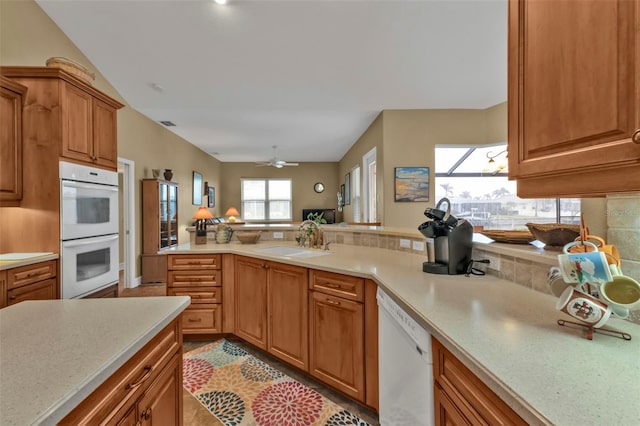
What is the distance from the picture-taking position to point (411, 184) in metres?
4.37

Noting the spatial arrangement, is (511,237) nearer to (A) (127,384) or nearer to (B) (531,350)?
(B) (531,350)

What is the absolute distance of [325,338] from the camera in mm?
1830

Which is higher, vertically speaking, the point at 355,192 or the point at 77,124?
the point at 77,124

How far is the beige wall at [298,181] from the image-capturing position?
9109 mm

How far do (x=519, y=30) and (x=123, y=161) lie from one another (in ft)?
15.6

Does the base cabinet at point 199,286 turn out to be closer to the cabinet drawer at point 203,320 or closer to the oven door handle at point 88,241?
the cabinet drawer at point 203,320

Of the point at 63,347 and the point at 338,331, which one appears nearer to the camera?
the point at 63,347

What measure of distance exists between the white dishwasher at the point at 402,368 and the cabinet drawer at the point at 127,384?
88cm

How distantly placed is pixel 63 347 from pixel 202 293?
1952 millimetres

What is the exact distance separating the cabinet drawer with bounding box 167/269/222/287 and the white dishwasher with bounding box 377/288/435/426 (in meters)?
1.70

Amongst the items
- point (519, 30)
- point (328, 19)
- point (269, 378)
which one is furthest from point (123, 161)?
point (519, 30)

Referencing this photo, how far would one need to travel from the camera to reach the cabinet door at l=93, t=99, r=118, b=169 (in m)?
2.58

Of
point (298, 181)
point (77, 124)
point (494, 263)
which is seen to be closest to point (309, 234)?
point (494, 263)

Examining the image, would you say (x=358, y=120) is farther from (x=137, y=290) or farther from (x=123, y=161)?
(x=137, y=290)
